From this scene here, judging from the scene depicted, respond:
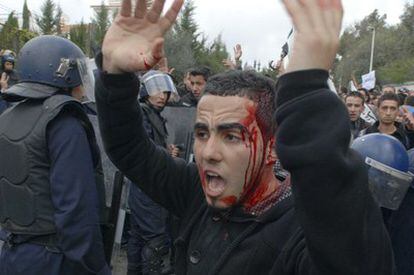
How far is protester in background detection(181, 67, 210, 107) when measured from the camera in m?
6.61

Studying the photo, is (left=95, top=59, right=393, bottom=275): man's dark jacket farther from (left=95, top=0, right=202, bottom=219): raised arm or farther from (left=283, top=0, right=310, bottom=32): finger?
(left=95, top=0, right=202, bottom=219): raised arm

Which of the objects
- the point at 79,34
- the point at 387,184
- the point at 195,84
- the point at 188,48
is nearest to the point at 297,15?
the point at 387,184

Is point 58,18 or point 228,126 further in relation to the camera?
point 58,18

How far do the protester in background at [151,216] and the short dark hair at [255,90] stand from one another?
3.11 m

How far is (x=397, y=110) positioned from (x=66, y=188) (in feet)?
16.1

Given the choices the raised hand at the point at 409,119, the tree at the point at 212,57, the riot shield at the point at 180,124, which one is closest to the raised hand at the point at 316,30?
the riot shield at the point at 180,124

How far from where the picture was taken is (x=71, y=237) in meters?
2.80

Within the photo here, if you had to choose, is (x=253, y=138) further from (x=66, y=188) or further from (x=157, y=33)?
(x=66, y=188)

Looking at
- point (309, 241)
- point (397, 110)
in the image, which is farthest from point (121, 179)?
point (397, 110)

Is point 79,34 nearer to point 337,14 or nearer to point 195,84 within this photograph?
point 195,84

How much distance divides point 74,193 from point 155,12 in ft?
4.85

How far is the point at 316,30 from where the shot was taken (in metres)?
1.10

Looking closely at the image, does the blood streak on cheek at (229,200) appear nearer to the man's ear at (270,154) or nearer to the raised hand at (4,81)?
the man's ear at (270,154)

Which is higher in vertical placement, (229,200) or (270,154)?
(270,154)
